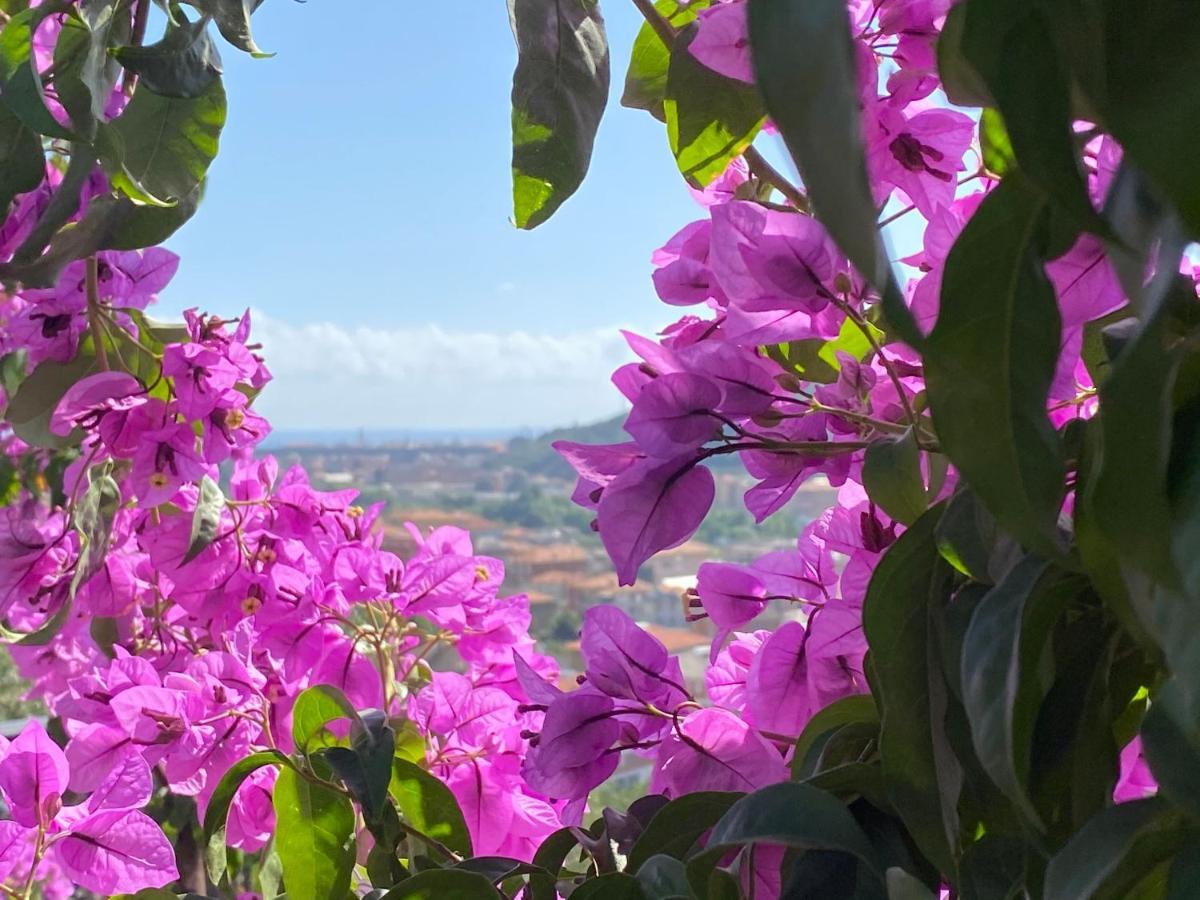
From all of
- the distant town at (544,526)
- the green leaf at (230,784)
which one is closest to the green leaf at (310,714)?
the green leaf at (230,784)

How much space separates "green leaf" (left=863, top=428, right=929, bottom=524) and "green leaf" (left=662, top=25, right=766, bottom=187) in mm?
160

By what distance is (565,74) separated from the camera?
0.41m

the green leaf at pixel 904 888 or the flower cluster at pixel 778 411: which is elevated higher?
the flower cluster at pixel 778 411

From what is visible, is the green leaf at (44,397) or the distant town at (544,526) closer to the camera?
the green leaf at (44,397)

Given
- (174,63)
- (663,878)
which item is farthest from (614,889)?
(174,63)

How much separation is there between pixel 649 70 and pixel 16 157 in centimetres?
29

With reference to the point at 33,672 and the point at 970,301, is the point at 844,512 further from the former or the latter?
the point at 33,672

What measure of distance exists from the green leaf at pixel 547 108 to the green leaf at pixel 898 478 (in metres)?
0.19

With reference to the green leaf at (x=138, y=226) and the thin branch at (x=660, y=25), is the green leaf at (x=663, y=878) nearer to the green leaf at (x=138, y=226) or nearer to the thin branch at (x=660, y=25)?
the thin branch at (x=660, y=25)

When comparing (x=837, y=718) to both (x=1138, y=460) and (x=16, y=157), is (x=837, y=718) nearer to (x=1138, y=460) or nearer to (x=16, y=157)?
(x=1138, y=460)

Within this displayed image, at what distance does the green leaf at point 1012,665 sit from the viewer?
186 mm

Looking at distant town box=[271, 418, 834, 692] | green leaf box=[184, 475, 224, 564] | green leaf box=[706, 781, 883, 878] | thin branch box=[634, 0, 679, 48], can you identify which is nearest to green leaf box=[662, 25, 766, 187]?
thin branch box=[634, 0, 679, 48]

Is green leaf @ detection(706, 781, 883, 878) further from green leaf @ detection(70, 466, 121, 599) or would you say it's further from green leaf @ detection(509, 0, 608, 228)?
green leaf @ detection(70, 466, 121, 599)

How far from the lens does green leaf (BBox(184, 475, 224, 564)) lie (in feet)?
2.19
